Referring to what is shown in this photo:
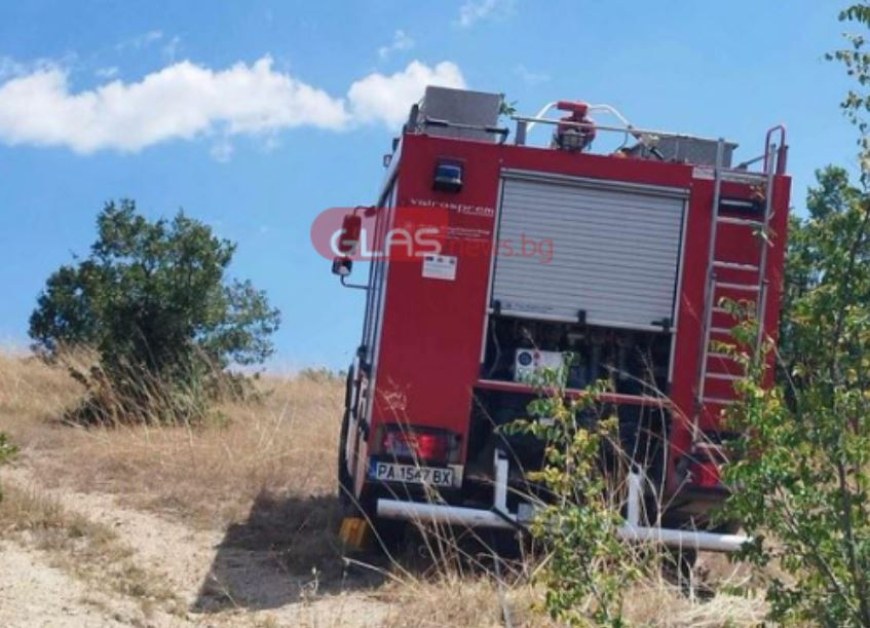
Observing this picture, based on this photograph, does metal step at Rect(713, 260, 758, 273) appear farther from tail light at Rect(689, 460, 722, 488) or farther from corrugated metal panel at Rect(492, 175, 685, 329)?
tail light at Rect(689, 460, 722, 488)

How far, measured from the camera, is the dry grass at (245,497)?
695 cm

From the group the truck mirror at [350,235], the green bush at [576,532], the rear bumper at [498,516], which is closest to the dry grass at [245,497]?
the rear bumper at [498,516]

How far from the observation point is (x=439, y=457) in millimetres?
8234

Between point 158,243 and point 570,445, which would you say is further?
point 158,243

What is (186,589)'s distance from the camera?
8.00 metres

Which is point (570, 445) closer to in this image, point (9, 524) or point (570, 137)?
point (570, 137)

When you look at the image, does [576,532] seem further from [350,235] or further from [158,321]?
[158,321]

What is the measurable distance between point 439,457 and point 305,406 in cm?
779

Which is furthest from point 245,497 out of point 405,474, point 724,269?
point 724,269

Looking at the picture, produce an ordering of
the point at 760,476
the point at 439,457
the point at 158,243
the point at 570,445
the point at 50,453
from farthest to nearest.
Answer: the point at 158,243
the point at 50,453
the point at 439,457
the point at 570,445
the point at 760,476

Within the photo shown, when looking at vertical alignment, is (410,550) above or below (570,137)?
below

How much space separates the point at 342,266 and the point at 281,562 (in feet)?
8.25

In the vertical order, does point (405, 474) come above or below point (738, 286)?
below

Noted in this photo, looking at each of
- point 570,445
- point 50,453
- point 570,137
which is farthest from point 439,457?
point 50,453
